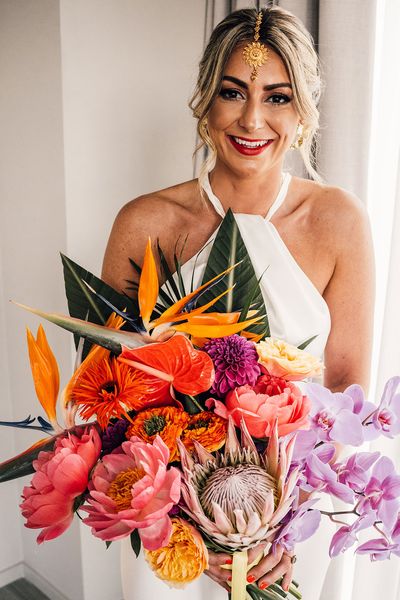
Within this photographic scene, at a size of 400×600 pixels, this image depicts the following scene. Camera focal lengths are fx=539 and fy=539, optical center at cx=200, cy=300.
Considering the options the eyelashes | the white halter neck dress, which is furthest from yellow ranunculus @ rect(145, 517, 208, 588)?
the eyelashes

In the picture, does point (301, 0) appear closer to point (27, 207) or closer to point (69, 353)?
point (27, 207)

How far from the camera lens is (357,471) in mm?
682

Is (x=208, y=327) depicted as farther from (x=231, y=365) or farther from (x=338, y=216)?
(x=338, y=216)

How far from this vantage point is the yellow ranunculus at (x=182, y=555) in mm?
625

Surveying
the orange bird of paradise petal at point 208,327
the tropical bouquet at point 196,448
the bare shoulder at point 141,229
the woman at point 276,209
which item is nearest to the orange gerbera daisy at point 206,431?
the tropical bouquet at point 196,448

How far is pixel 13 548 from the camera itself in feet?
5.85

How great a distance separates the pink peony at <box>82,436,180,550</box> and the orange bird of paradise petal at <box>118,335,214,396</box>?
82 mm

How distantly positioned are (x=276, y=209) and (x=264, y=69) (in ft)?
0.94

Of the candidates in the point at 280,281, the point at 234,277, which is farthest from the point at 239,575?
the point at 280,281

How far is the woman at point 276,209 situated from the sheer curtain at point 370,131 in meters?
0.07

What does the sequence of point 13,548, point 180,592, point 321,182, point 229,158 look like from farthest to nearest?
point 13,548
point 321,182
point 229,158
point 180,592

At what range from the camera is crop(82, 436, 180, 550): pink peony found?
574 mm

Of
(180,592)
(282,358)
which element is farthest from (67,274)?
(180,592)

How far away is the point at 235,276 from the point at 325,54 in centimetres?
67
